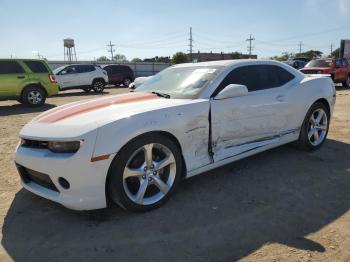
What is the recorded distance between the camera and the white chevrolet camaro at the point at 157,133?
10.4 feet

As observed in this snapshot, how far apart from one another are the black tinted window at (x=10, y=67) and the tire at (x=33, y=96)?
2.22 feet

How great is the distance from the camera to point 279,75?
5.18 meters

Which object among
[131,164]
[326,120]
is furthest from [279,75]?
[131,164]

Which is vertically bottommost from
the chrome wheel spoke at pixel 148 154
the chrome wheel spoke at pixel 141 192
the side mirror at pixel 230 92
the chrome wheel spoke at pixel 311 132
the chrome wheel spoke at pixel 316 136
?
the chrome wheel spoke at pixel 141 192

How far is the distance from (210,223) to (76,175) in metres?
1.30

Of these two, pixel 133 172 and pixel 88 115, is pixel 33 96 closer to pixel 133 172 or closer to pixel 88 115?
pixel 88 115

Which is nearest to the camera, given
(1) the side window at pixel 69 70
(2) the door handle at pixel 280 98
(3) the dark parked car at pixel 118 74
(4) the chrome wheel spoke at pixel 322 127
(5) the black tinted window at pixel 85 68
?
(2) the door handle at pixel 280 98

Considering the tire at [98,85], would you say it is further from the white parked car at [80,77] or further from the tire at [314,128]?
the tire at [314,128]

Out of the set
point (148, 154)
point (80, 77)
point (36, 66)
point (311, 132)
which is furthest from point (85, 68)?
point (148, 154)

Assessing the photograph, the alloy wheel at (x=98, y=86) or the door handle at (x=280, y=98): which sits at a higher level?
the door handle at (x=280, y=98)

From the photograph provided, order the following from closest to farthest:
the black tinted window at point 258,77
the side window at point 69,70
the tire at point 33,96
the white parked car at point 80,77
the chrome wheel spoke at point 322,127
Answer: the black tinted window at point 258,77
the chrome wheel spoke at point 322,127
the tire at point 33,96
the white parked car at point 80,77
the side window at point 69,70

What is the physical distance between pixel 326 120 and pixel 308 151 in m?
0.68

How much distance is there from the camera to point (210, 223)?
3.32 meters

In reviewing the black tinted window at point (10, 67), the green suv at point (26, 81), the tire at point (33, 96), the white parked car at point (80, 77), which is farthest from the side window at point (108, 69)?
the black tinted window at point (10, 67)
